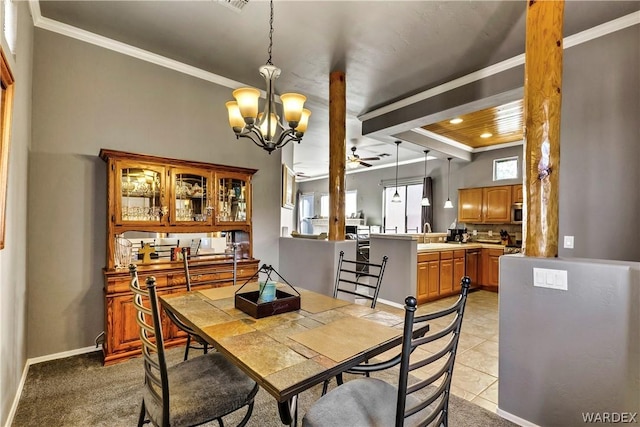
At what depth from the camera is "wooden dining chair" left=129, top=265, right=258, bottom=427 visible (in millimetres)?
1334

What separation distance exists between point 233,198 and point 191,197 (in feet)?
1.60

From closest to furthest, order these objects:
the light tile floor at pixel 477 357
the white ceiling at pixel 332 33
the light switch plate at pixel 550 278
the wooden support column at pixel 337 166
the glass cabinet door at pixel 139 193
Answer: the light switch plate at pixel 550 278 → the light tile floor at pixel 477 357 → the white ceiling at pixel 332 33 → the glass cabinet door at pixel 139 193 → the wooden support column at pixel 337 166

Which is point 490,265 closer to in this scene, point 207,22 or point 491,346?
point 491,346

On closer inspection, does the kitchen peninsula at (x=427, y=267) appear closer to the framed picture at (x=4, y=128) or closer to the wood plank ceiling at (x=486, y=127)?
the wood plank ceiling at (x=486, y=127)

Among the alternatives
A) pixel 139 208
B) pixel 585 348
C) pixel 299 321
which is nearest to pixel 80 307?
pixel 139 208

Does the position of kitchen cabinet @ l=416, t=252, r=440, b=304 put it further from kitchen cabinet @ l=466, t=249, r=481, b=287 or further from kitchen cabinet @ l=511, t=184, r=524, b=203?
kitchen cabinet @ l=511, t=184, r=524, b=203

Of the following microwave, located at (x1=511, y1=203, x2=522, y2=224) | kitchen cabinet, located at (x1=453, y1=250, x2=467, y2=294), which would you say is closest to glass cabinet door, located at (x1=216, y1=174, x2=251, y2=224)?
kitchen cabinet, located at (x1=453, y1=250, x2=467, y2=294)

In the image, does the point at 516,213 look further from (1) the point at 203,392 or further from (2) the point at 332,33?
(1) the point at 203,392

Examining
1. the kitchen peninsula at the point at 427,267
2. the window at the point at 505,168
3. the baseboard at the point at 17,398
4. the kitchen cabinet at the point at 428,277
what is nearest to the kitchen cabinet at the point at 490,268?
the kitchen peninsula at the point at 427,267

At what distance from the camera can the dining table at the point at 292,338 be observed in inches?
45.1

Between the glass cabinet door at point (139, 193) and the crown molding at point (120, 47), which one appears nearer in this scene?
the crown molding at point (120, 47)

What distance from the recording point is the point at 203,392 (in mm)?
1530

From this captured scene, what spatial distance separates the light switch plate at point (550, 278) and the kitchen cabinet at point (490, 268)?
14.0ft

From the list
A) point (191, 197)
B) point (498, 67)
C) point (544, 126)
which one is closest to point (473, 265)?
point (498, 67)
